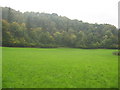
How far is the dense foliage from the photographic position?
58.7 metres

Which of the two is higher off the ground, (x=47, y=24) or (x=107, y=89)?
(x=47, y=24)

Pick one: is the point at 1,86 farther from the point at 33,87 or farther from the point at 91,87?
the point at 91,87

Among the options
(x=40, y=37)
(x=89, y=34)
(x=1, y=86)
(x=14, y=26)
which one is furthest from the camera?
(x=89, y=34)

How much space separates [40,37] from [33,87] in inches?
2299

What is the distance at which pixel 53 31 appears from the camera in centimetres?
7625

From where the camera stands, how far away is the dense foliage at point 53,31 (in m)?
58.7

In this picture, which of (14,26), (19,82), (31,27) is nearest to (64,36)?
(31,27)

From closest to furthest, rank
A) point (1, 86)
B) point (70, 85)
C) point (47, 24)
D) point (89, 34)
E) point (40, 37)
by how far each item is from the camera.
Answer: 1. point (1, 86)
2. point (70, 85)
3. point (40, 37)
4. point (89, 34)
5. point (47, 24)

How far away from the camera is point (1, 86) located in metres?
6.60

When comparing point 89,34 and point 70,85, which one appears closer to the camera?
point 70,85

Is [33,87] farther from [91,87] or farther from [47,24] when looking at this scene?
[47,24]

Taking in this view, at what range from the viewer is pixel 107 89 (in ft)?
22.0

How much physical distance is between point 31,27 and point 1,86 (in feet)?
227

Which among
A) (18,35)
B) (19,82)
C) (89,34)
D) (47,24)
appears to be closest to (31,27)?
(47,24)
